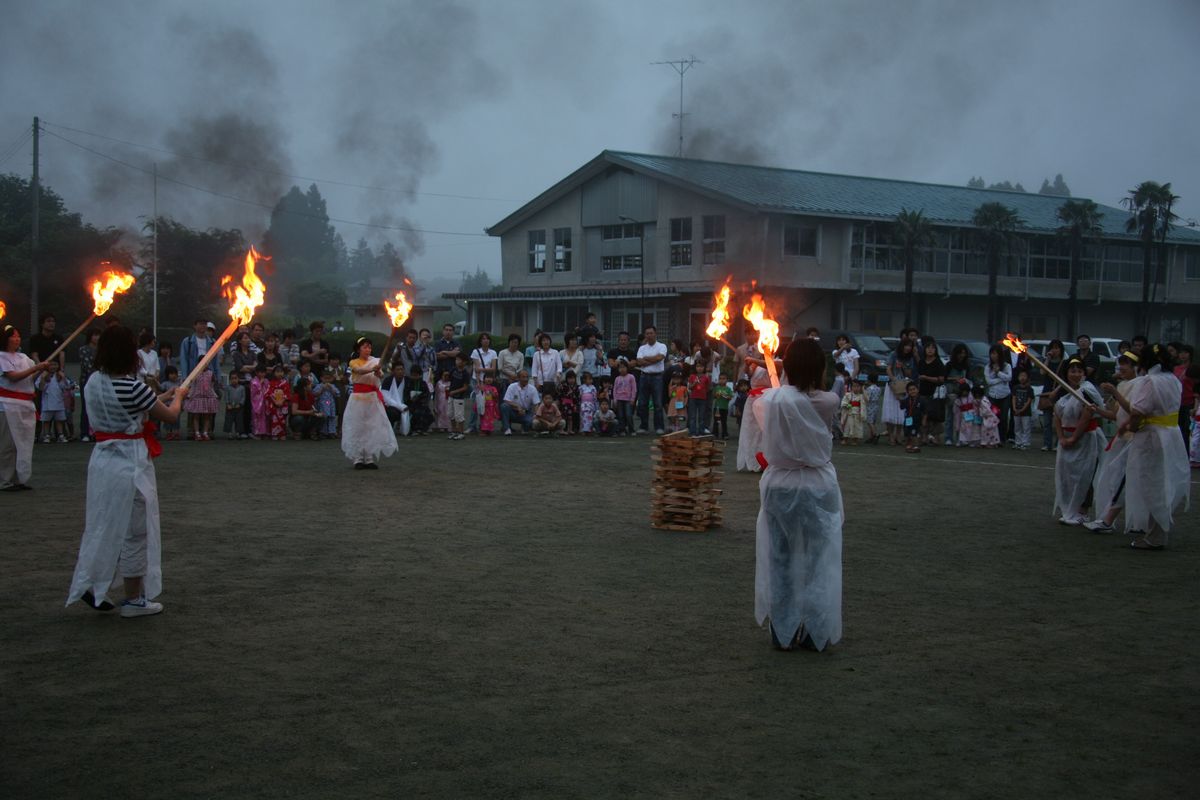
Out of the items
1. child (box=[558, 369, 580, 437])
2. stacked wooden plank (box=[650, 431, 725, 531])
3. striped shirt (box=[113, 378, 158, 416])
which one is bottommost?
stacked wooden plank (box=[650, 431, 725, 531])

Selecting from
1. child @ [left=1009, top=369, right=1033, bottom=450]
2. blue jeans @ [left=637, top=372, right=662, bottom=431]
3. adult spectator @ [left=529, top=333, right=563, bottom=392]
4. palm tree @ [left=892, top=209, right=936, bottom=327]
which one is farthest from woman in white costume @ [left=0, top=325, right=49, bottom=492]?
palm tree @ [left=892, top=209, right=936, bottom=327]

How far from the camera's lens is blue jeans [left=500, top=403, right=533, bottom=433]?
72.5ft

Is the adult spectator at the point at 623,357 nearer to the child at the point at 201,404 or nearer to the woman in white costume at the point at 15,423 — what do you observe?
the child at the point at 201,404

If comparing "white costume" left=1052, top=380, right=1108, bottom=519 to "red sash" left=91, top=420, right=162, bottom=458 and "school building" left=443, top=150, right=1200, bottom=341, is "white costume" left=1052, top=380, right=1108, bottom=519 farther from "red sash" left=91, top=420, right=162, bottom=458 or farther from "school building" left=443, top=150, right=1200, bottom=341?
"school building" left=443, top=150, right=1200, bottom=341

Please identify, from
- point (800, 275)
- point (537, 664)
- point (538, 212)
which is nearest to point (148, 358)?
point (537, 664)

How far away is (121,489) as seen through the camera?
726 centimetres

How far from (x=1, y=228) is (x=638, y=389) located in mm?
33294

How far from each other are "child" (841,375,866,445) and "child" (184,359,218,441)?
37.3ft

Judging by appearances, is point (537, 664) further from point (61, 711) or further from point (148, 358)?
point (148, 358)

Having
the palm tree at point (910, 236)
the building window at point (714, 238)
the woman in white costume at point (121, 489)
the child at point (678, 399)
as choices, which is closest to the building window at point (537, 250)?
the building window at point (714, 238)

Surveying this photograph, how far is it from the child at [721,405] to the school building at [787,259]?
1734 centimetres

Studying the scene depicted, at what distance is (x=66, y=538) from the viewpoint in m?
9.98

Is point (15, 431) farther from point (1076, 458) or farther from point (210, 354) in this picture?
point (1076, 458)

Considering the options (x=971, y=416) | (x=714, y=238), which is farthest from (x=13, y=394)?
(x=714, y=238)
